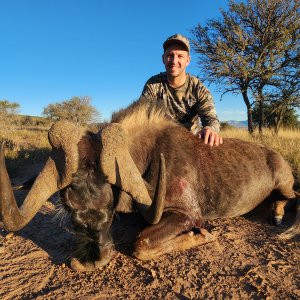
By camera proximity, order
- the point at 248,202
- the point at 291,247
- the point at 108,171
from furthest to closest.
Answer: the point at 248,202 < the point at 291,247 < the point at 108,171

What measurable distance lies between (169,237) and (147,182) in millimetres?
619

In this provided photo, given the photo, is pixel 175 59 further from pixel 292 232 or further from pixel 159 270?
pixel 159 270

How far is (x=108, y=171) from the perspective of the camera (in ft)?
9.87

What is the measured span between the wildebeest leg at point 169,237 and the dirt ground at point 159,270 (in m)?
0.08

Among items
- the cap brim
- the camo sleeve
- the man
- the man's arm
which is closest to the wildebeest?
the man's arm

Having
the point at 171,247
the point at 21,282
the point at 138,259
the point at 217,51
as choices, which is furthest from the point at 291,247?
the point at 217,51

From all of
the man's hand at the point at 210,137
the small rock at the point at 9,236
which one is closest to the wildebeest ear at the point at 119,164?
the man's hand at the point at 210,137

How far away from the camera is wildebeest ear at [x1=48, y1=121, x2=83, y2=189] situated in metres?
2.97

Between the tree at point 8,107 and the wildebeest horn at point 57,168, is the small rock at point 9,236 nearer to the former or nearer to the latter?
the wildebeest horn at point 57,168

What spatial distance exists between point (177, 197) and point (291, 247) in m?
1.36

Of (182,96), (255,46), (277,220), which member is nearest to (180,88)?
(182,96)

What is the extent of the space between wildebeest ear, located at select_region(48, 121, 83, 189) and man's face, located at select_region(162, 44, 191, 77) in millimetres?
2843

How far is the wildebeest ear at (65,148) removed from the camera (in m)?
2.97

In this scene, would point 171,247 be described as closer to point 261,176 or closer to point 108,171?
point 108,171
